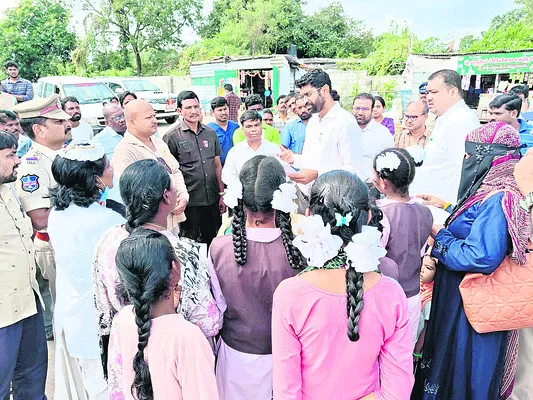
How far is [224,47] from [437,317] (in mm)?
29722

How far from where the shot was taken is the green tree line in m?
25.2

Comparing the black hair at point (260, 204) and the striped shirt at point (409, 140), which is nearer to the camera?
the black hair at point (260, 204)

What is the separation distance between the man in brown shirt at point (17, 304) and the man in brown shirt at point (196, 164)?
2.05 metres

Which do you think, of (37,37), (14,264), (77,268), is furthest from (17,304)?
(37,37)

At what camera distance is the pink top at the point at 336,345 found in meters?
1.32

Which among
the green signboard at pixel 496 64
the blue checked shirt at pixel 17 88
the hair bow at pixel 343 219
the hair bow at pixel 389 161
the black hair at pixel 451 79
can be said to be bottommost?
the hair bow at pixel 343 219

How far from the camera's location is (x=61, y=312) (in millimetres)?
2195

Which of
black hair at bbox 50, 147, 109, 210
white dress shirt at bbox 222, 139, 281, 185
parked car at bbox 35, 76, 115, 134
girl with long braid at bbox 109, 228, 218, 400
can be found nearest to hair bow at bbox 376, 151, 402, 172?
girl with long braid at bbox 109, 228, 218, 400

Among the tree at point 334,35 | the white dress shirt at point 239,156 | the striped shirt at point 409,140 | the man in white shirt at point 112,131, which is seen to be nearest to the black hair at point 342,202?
the white dress shirt at point 239,156

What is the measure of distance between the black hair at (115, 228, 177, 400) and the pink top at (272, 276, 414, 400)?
404mm

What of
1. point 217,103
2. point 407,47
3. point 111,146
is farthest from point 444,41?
point 111,146

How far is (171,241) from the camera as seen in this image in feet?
5.46

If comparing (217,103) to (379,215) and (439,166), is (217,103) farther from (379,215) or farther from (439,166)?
(379,215)

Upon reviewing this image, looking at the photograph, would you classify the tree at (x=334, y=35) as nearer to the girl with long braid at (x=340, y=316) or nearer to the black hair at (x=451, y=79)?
the black hair at (x=451, y=79)
